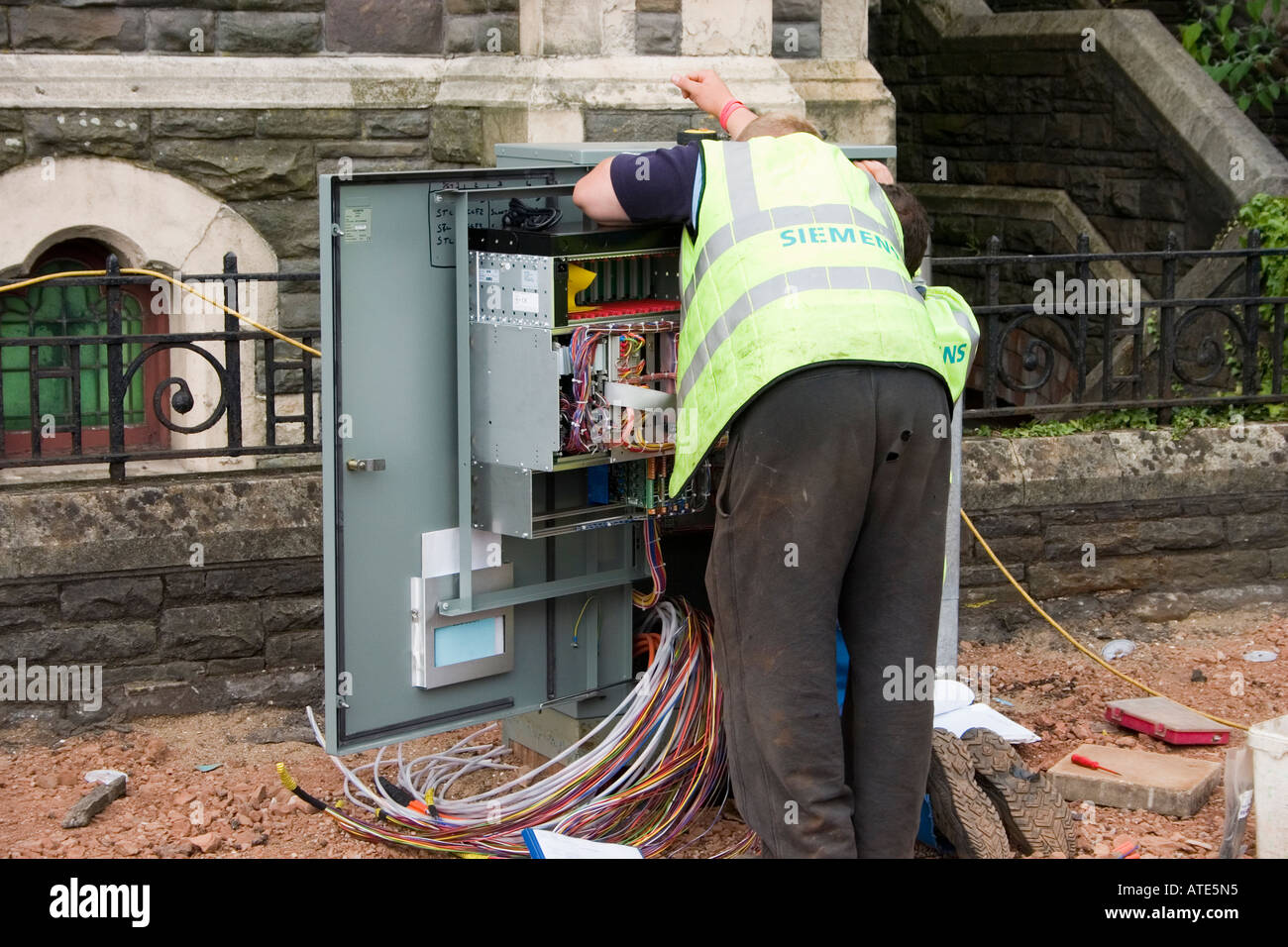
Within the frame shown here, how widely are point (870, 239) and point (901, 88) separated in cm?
823

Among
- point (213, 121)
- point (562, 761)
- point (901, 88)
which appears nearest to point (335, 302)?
point (562, 761)

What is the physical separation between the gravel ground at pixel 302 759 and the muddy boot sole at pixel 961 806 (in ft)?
1.43

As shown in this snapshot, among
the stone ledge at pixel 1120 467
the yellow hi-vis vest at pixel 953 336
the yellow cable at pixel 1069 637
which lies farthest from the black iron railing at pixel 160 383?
the stone ledge at pixel 1120 467

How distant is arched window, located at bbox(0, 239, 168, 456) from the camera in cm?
643

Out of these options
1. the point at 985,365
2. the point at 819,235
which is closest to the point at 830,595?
the point at 819,235

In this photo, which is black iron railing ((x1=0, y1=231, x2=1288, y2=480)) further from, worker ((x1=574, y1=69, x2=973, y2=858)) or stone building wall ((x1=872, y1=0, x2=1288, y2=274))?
worker ((x1=574, y1=69, x2=973, y2=858))

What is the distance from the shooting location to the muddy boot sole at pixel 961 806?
437 cm

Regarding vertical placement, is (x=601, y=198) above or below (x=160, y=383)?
above

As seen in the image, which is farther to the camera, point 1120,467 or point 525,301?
point 1120,467

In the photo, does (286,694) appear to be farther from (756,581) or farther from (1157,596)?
(1157,596)

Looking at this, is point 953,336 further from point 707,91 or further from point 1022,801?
point 1022,801

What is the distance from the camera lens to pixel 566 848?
13.3 ft

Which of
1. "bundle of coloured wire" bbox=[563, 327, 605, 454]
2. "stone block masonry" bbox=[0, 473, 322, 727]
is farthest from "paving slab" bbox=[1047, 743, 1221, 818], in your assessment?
"stone block masonry" bbox=[0, 473, 322, 727]

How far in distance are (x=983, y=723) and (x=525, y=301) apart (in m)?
2.15
